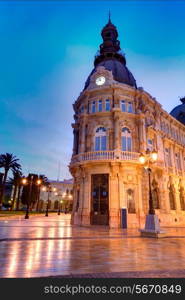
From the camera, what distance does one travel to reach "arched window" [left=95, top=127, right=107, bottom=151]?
19969 millimetres

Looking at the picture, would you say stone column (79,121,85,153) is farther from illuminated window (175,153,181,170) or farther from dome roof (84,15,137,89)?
illuminated window (175,153,181,170)

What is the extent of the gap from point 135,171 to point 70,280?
15652 millimetres

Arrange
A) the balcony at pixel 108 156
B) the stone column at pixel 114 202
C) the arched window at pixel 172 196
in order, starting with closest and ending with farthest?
the stone column at pixel 114 202, the balcony at pixel 108 156, the arched window at pixel 172 196

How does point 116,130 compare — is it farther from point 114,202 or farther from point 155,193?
point 155,193

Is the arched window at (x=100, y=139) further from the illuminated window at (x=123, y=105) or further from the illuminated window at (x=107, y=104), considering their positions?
the illuminated window at (x=123, y=105)

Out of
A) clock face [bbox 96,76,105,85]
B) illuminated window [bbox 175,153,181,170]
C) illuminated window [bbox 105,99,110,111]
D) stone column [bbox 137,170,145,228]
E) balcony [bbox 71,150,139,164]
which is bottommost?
stone column [bbox 137,170,145,228]

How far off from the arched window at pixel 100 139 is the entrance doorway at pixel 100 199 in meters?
3.30

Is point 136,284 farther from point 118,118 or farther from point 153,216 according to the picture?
point 118,118

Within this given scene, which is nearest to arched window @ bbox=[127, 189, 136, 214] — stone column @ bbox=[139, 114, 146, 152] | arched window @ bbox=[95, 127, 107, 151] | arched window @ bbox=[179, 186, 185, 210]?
stone column @ bbox=[139, 114, 146, 152]

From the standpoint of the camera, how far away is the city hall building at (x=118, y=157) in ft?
58.5

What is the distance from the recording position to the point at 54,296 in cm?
339

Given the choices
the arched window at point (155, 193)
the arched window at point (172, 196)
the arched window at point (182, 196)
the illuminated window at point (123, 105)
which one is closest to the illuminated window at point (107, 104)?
the illuminated window at point (123, 105)

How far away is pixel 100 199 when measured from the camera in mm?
18094

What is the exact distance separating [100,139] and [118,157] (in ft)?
11.9
